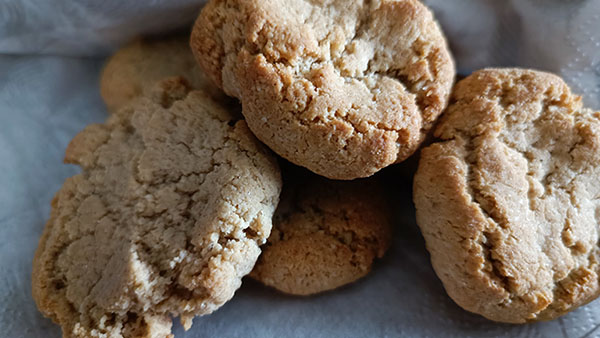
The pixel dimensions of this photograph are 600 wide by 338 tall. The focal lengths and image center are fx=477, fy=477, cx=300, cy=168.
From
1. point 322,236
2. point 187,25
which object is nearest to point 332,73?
point 322,236

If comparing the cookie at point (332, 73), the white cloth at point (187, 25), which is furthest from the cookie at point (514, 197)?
the white cloth at point (187, 25)

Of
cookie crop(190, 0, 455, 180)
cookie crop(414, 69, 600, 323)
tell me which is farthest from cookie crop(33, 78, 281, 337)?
cookie crop(414, 69, 600, 323)

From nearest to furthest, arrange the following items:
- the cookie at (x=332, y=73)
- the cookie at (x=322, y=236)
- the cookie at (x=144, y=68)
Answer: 1. the cookie at (x=332, y=73)
2. the cookie at (x=322, y=236)
3. the cookie at (x=144, y=68)

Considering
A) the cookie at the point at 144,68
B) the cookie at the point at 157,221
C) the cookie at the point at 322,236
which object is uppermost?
the cookie at the point at 144,68

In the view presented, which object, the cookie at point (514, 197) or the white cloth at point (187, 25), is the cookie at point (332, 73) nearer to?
the cookie at point (514, 197)

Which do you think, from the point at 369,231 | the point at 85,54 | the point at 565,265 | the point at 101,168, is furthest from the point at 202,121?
the point at 565,265
